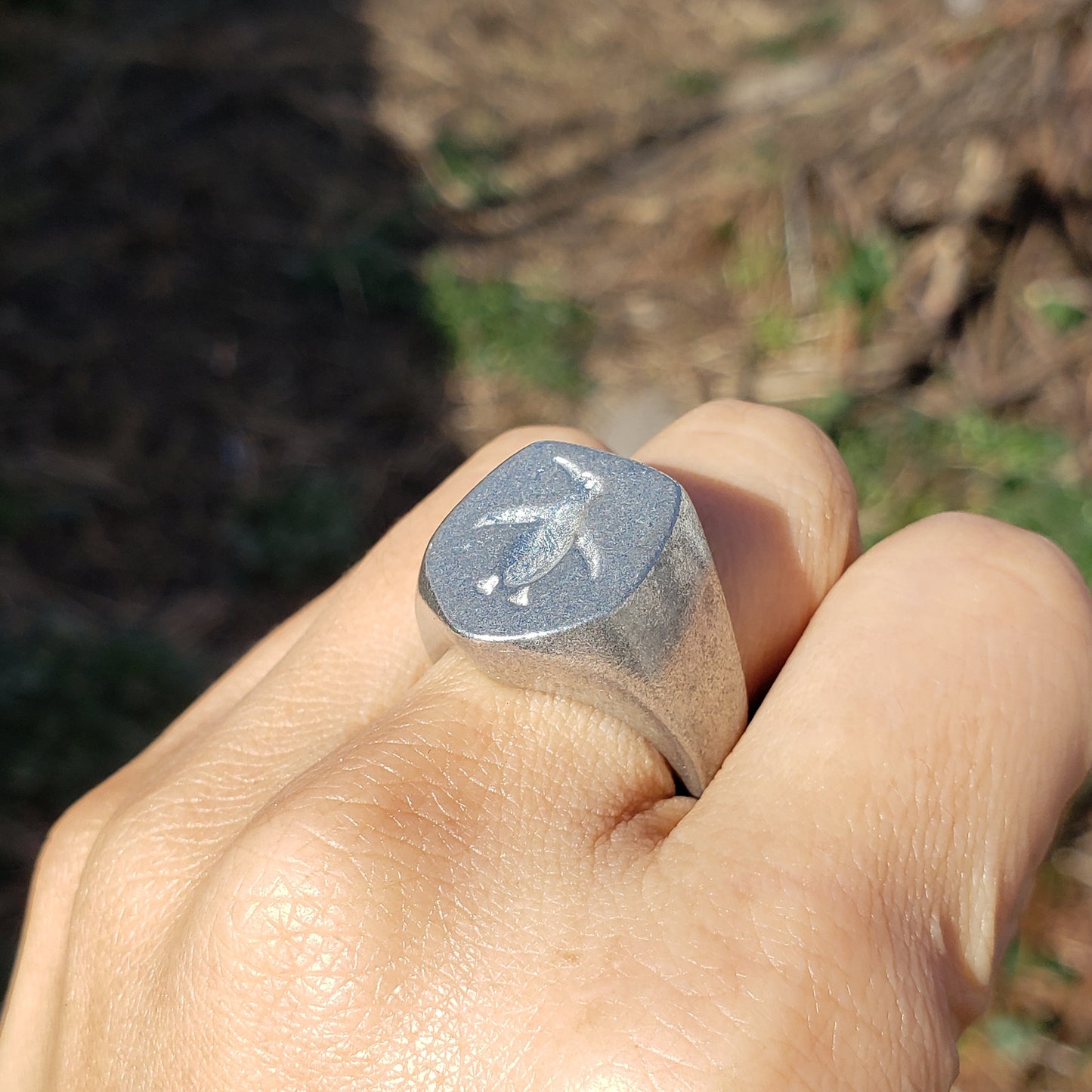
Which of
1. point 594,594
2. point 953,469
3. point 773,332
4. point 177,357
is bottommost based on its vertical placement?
point 953,469

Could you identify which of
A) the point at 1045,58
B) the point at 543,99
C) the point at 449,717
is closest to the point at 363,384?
the point at 543,99

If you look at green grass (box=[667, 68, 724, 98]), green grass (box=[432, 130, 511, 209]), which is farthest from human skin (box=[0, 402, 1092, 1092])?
green grass (box=[667, 68, 724, 98])

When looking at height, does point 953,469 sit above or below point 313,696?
below

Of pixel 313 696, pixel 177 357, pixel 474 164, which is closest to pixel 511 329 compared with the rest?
pixel 474 164

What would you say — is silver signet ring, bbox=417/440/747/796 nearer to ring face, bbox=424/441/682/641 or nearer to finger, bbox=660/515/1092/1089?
ring face, bbox=424/441/682/641

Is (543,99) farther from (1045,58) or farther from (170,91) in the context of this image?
(1045,58)

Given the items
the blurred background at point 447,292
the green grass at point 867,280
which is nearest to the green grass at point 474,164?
the blurred background at point 447,292

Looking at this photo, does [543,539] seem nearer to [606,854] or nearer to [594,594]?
[594,594]
